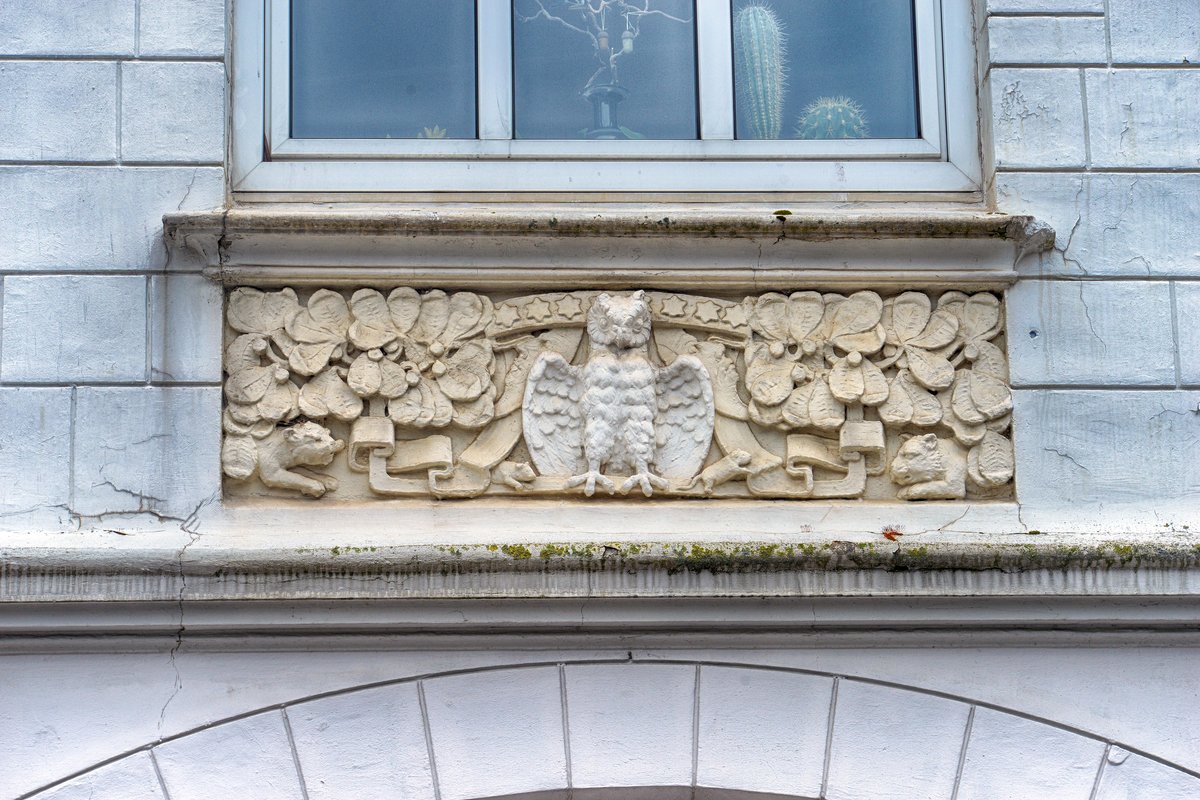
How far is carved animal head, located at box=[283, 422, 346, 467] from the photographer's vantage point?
5273 mm

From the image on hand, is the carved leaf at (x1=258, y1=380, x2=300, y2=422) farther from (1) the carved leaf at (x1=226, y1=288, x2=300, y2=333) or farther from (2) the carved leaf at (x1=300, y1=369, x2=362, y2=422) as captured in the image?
(1) the carved leaf at (x1=226, y1=288, x2=300, y2=333)

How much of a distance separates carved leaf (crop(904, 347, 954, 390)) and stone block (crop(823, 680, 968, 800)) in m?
1.09

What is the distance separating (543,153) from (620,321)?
0.77 m

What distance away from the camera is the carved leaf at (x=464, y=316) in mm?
5457

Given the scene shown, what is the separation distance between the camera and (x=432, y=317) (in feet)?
18.0

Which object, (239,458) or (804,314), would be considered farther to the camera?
(804,314)

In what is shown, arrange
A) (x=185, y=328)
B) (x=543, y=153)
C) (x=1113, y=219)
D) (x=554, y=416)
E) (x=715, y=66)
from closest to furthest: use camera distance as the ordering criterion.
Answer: (x=185, y=328) → (x=554, y=416) → (x=1113, y=219) → (x=543, y=153) → (x=715, y=66)

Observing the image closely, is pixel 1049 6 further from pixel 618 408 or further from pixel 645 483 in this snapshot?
pixel 645 483

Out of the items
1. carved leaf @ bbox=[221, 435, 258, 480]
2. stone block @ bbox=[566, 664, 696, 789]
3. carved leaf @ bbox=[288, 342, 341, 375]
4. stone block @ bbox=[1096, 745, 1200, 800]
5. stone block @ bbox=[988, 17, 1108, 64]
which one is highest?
stone block @ bbox=[988, 17, 1108, 64]

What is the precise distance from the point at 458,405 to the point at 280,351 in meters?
0.66

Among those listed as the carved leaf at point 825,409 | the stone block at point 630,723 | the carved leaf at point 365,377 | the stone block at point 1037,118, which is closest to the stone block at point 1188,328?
the stone block at point 1037,118

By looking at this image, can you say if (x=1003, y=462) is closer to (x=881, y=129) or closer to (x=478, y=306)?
(x=881, y=129)

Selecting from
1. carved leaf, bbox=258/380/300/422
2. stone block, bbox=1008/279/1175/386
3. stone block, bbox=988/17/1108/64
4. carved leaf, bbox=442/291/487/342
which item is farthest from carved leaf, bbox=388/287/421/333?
stone block, bbox=988/17/1108/64

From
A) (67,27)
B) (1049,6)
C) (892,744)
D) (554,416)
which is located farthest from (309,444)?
(1049,6)
